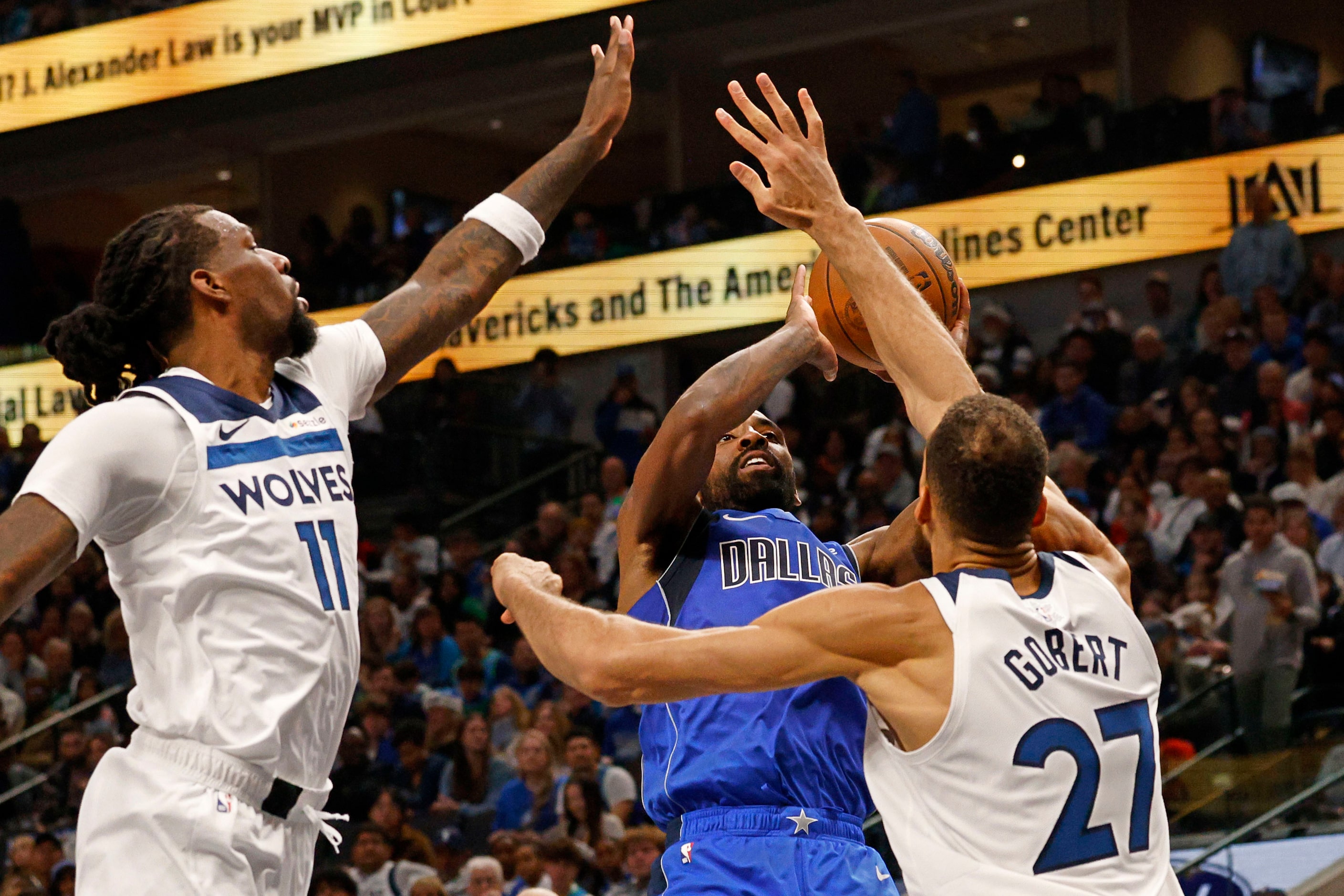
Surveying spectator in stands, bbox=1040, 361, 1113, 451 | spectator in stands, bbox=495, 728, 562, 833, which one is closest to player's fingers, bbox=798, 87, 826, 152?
spectator in stands, bbox=495, 728, 562, 833

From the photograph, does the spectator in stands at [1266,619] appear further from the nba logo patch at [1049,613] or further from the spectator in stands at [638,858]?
the nba logo patch at [1049,613]

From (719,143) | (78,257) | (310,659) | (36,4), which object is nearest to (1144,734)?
(310,659)

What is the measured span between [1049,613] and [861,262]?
0.95 metres

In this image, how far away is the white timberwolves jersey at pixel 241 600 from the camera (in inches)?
115

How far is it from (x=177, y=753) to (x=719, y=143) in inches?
690

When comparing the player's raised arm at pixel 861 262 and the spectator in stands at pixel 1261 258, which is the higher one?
the spectator in stands at pixel 1261 258

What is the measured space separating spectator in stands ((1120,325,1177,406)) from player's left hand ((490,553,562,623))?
9.79m

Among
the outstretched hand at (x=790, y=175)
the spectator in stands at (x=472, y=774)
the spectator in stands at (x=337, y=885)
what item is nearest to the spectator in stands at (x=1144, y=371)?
the spectator in stands at (x=472, y=774)

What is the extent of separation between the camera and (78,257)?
82.0 feet

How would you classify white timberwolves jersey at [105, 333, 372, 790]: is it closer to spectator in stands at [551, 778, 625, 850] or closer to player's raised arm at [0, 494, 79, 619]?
player's raised arm at [0, 494, 79, 619]

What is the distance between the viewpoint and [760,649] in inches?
108

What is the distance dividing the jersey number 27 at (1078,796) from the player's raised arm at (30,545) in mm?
1628

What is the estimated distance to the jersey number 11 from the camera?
3.04 meters

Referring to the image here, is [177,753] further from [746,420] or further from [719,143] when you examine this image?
[719,143]
